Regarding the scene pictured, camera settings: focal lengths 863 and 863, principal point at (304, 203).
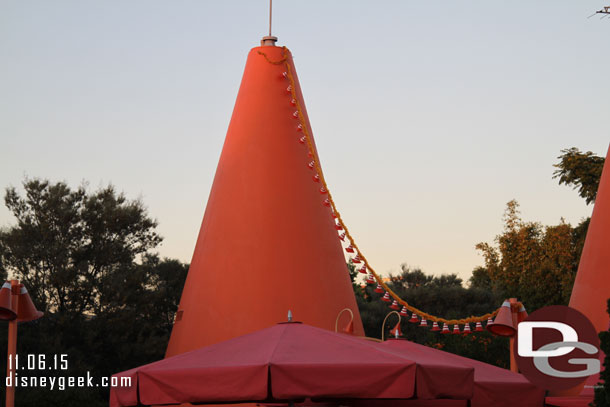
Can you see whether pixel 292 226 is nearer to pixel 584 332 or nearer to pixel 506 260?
pixel 584 332

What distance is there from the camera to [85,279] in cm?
1842

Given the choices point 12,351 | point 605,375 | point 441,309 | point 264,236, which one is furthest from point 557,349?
point 441,309

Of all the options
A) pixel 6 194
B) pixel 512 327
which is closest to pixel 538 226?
pixel 6 194

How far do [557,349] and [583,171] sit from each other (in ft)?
54.0

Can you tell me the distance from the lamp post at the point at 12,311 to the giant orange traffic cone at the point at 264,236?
4.32 meters

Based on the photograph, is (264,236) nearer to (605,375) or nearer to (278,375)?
(605,375)

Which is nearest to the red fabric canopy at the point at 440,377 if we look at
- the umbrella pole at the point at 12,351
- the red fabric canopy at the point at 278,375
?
the red fabric canopy at the point at 278,375

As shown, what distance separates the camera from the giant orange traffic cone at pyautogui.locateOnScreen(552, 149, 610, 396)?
1283 centimetres

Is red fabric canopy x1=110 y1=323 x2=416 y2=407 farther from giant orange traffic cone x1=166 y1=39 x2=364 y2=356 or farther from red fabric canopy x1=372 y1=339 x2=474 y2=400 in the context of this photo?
giant orange traffic cone x1=166 y1=39 x2=364 y2=356

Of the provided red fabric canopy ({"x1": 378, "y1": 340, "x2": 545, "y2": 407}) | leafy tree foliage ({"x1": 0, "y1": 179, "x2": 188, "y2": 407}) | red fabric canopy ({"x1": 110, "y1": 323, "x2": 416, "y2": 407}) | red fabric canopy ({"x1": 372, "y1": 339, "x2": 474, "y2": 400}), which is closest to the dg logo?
red fabric canopy ({"x1": 378, "y1": 340, "x2": 545, "y2": 407})

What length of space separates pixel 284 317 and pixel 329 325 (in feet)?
2.42

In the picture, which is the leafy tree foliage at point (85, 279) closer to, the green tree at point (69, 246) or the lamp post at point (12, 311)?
the green tree at point (69, 246)

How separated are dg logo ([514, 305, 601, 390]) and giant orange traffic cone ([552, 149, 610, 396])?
629mm

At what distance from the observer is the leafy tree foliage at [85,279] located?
58.9 feet
